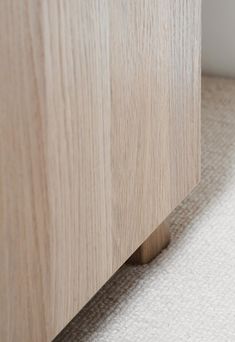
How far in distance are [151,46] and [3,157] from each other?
234 millimetres

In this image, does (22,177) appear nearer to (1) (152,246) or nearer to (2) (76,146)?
(2) (76,146)

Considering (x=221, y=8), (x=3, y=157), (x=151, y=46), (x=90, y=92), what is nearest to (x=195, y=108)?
(x=151, y=46)

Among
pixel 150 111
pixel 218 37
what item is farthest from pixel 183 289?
pixel 218 37

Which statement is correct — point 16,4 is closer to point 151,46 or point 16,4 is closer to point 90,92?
point 90,92

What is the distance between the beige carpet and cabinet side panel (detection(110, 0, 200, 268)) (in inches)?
2.8

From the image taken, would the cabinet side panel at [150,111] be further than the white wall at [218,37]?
No

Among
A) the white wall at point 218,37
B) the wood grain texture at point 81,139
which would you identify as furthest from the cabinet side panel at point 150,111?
the white wall at point 218,37

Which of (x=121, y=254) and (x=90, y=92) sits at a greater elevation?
(x=90, y=92)

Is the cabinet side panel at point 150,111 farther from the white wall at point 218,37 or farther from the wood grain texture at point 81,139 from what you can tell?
the white wall at point 218,37

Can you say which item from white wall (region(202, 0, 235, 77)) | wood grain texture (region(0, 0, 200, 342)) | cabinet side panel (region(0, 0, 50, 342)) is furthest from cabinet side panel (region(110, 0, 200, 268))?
white wall (region(202, 0, 235, 77))

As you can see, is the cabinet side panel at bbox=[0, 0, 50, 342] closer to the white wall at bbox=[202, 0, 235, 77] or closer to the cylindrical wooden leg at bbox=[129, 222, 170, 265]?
the cylindrical wooden leg at bbox=[129, 222, 170, 265]

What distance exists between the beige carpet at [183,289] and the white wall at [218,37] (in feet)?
1.16

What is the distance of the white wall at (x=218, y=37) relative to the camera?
1257 mm

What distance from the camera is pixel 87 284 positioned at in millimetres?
610
